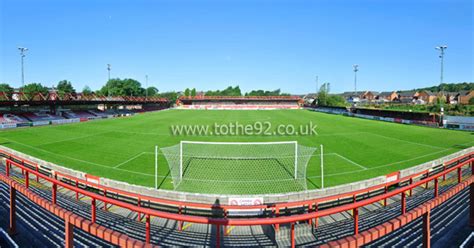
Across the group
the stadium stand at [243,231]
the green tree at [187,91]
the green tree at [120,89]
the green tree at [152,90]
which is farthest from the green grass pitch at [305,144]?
the green tree at [152,90]

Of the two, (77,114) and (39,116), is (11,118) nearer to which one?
(39,116)

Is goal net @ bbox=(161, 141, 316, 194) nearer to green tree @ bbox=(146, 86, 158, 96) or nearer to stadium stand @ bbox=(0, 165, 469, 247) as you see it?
stadium stand @ bbox=(0, 165, 469, 247)

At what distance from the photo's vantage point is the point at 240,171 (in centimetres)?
1516

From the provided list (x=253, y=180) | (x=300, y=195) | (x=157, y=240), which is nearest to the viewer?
(x=157, y=240)

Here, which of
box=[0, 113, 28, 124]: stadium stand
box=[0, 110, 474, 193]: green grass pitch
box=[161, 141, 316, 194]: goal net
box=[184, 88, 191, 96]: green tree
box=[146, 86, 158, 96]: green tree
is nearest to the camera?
box=[161, 141, 316, 194]: goal net

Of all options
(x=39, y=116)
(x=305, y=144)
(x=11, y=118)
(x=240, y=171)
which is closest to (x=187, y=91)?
(x=39, y=116)

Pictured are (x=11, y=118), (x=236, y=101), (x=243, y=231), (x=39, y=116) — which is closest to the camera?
(x=243, y=231)

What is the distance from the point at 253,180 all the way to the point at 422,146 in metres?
17.5

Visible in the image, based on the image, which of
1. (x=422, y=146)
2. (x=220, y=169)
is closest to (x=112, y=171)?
(x=220, y=169)

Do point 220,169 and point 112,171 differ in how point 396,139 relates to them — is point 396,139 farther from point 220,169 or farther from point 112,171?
point 112,171

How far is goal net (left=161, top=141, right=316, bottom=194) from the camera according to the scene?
1236 centimetres

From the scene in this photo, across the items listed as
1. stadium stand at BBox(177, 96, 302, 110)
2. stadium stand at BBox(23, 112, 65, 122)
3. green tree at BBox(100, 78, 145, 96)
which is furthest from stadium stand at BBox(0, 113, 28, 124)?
green tree at BBox(100, 78, 145, 96)

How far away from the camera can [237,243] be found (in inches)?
261

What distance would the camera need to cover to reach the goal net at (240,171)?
1236 cm
